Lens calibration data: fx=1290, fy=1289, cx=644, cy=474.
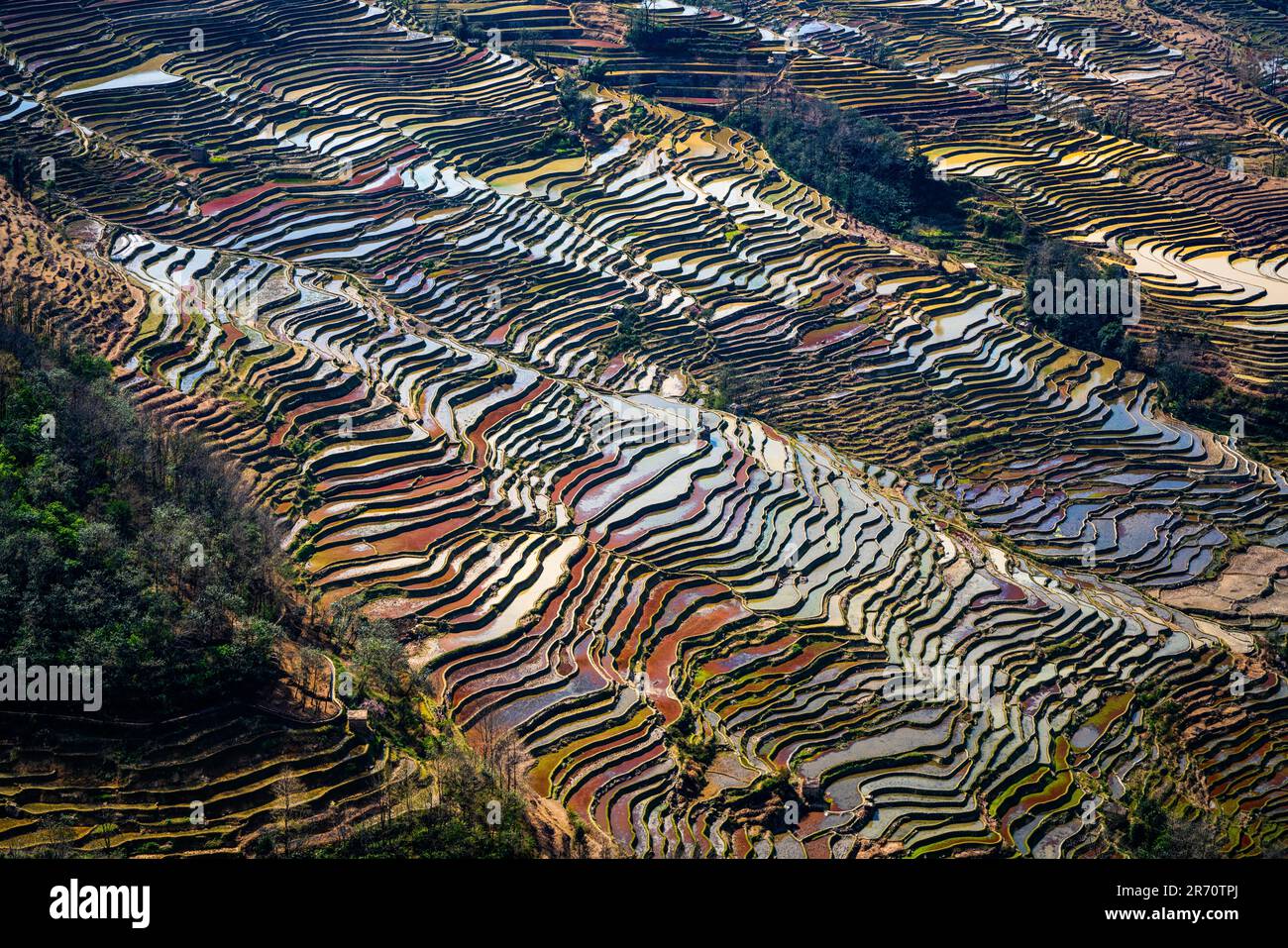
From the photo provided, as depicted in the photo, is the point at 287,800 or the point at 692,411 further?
the point at 692,411

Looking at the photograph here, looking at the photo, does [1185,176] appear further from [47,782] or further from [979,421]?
[47,782]

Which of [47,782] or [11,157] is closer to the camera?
[47,782]

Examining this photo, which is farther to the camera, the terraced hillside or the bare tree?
the terraced hillside

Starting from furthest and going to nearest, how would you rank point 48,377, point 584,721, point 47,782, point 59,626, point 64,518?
point 48,377
point 584,721
point 64,518
point 59,626
point 47,782

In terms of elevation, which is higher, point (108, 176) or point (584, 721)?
point (108, 176)

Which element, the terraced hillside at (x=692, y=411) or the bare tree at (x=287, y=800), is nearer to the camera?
the bare tree at (x=287, y=800)

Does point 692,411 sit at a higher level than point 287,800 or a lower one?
higher

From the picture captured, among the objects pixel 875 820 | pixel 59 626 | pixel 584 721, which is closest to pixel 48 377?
pixel 59 626

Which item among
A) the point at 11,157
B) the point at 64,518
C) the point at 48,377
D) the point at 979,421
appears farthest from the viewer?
the point at 11,157
